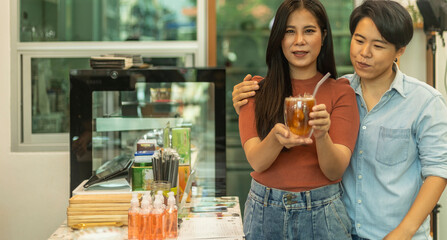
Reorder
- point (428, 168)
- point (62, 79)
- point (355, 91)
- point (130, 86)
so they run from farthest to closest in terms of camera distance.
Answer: point (62, 79), point (130, 86), point (355, 91), point (428, 168)

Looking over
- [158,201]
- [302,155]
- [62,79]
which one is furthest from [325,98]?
[62,79]

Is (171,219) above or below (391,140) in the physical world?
below

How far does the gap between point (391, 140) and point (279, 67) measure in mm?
509

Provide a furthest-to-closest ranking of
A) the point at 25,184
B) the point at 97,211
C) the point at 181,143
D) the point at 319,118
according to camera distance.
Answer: the point at 25,184 → the point at 181,143 → the point at 97,211 → the point at 319,118

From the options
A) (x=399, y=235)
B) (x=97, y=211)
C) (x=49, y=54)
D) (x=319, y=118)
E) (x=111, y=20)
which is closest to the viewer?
(x=319, y=118)

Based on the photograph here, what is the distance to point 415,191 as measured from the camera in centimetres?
184

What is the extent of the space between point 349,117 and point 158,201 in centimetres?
A: 80

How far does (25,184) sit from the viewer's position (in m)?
3.35

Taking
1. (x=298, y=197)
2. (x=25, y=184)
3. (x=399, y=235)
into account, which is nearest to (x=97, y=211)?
(x=298, y=197)

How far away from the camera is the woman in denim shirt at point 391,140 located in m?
1.77

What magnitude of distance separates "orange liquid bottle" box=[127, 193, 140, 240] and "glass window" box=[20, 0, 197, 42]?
190 cm

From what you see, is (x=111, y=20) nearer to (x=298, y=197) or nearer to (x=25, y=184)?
(x=25, y=184)

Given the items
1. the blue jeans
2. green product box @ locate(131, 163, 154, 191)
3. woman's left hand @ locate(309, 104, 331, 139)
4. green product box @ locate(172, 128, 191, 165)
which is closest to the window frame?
green product box @ locate(172, 128, 191, 165)

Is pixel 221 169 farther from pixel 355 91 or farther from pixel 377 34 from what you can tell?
pixel 377 34
